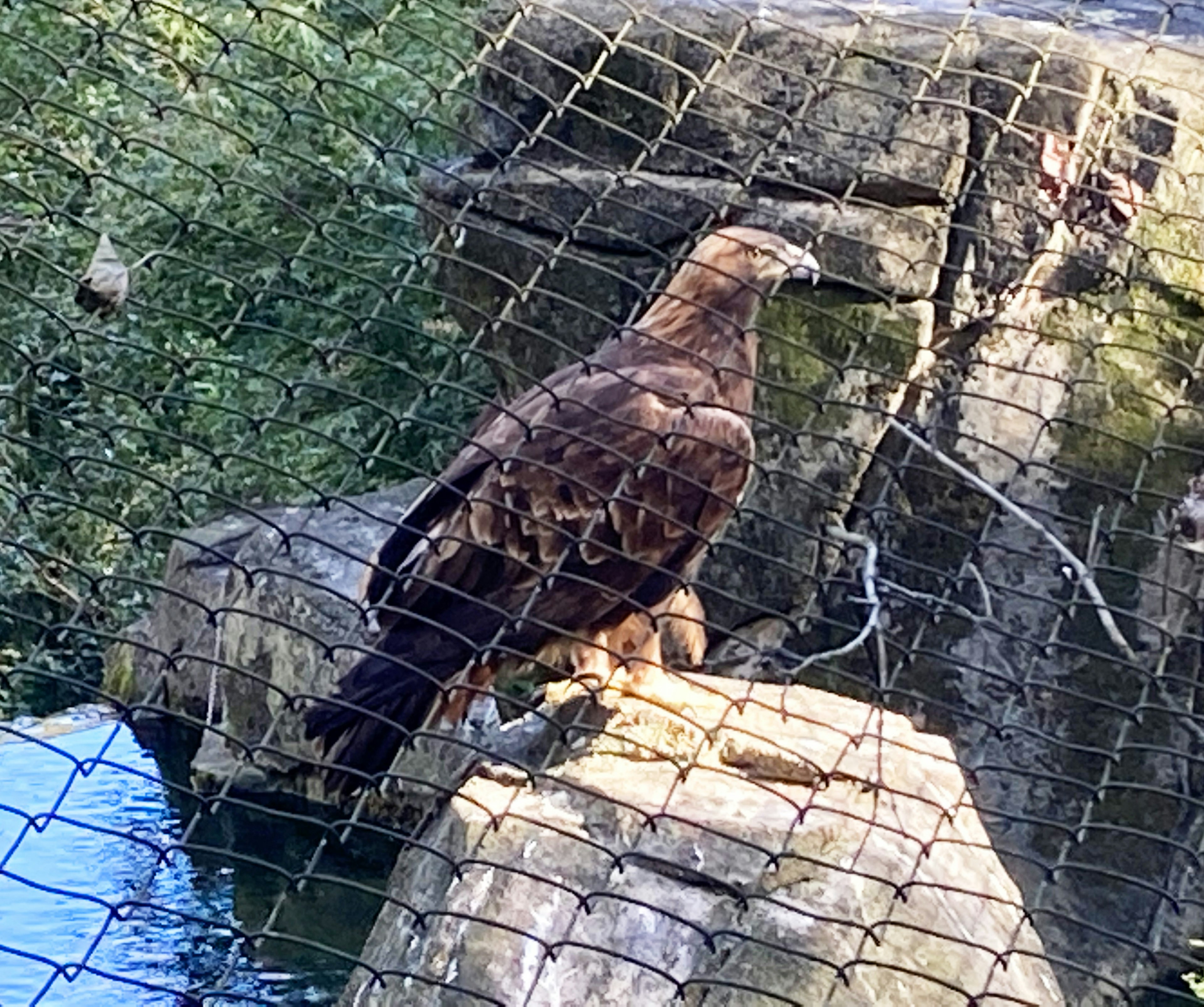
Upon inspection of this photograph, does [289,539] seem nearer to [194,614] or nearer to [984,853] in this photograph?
[984,853]

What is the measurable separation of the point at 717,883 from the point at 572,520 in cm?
81

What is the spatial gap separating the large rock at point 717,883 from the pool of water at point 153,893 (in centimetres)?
154

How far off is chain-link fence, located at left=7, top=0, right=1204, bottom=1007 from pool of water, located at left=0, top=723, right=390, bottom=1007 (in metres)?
0.03

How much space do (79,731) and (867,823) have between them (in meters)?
4.39

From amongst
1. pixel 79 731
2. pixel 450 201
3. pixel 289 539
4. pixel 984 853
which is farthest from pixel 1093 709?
pixel 79 731

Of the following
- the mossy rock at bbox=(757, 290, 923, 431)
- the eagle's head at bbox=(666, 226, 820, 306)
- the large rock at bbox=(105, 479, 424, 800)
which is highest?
the eagle's head at bbox=(666, 226, 820, 306)

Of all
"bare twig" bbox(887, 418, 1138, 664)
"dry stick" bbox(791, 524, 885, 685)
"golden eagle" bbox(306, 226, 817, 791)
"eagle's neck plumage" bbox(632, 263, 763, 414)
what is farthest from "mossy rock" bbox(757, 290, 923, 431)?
"golden eagle" bbox(306, 226, 817, 791)

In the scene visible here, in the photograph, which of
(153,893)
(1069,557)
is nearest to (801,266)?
→ (1069,557)

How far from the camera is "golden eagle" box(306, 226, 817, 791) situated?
3.41 m

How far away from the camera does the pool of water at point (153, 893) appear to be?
16.8 ft

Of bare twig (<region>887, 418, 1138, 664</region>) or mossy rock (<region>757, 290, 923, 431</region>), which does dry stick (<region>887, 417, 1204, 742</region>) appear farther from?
mossy rock (<region>757, 290, 923, 431</region>)

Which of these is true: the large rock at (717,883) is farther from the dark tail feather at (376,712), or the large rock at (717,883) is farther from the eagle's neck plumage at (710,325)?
the eagle's neck plumage at (710,325)

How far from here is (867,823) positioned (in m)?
2.69

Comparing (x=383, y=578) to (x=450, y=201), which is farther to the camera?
(x=450, y=201)
